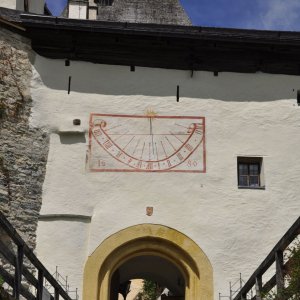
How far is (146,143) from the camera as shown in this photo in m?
10.9

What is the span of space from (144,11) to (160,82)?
328 inches

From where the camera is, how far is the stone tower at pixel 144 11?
18.9 metres

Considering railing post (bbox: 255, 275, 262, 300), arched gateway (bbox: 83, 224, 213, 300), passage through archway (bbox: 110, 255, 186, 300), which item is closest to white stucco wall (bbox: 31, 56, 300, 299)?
arched gateway (bbox: 83, 224, 213, 300)

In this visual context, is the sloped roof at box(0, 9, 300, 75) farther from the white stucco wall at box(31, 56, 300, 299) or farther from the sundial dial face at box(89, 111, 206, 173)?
the sundial dial face at box(89, 111, 206, 173)

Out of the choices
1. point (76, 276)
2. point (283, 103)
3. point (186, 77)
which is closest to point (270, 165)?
point (283, 103)

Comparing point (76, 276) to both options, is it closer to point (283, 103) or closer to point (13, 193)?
point (13, 193)

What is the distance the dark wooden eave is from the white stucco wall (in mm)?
195

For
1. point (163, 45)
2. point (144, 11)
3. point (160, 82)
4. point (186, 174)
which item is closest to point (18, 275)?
point (186, 174)

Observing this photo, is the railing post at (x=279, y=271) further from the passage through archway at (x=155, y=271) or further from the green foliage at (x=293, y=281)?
the passage through archway at (x=155, y=271)

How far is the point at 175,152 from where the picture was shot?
35.6 feet

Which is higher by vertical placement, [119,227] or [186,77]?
[186,77]

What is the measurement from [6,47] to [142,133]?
2888 mm

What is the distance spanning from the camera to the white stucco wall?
10297mm

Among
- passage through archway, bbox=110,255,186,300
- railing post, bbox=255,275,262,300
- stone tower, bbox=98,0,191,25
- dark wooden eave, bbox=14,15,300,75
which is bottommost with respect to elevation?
railing post, bbox=255,275,262,300
